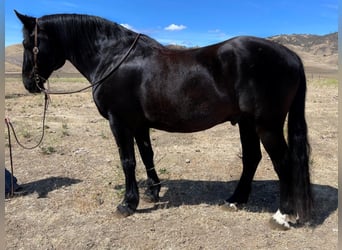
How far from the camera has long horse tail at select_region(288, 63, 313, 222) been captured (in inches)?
142

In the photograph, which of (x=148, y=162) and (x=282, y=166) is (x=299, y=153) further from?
(x=148, y=162)

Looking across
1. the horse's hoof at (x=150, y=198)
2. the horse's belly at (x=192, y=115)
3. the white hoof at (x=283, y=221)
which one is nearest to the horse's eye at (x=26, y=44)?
the horse's belly at (x=192, y=115)

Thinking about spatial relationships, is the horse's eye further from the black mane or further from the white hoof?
the white hoof

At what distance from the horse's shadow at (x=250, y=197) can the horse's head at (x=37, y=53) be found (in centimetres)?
218

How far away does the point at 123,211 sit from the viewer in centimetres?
397

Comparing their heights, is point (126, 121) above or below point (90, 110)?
above

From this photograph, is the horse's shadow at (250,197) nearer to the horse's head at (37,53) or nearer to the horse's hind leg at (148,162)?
the horse's hind leg at (148,162)

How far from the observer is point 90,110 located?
11406mm

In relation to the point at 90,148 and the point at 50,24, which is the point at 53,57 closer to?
the point at 50,24

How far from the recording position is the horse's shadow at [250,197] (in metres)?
4.15

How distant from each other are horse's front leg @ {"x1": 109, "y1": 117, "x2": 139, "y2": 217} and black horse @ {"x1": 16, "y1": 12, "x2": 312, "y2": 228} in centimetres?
1

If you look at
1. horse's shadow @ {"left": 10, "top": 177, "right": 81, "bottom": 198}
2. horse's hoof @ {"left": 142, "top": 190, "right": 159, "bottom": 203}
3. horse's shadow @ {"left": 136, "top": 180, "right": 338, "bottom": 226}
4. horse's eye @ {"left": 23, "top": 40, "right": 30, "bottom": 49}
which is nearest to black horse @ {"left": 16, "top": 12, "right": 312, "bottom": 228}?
horse's eye @ {"left": 23, "top": 40, "right": 30, "bottom": 49}

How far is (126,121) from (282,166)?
5.79 ft

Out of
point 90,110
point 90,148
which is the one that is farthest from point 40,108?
point 90,148
